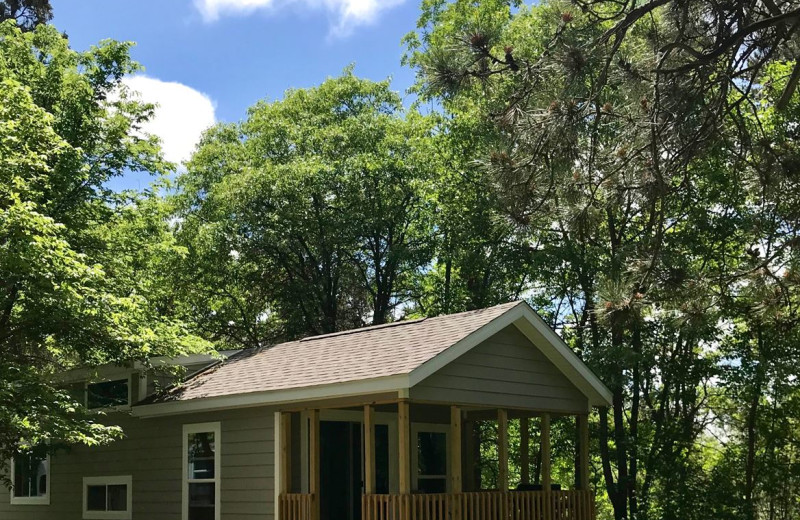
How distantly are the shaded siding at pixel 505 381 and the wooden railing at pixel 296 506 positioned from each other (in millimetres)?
2222

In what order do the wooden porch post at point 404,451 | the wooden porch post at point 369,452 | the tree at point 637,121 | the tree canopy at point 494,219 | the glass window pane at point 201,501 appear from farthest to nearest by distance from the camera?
the glass window pane at point 201,501
the wooden porch post at point 369,452
the wooden porch post at point 404,451
the tree canopy at point 494,219
the tree at point 637,121

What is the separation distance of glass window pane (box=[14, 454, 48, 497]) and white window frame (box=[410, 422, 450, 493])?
6664 millimetres

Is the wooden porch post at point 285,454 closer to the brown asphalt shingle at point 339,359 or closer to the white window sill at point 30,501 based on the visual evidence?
the brown asphalt shingle at point 339,359

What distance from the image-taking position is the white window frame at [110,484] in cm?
1371

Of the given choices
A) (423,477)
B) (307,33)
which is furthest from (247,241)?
(423,477)

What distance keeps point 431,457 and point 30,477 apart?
7.50m

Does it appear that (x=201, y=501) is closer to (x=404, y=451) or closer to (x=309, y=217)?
(x=404, y=451)

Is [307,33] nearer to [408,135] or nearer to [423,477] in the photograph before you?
[408,135]

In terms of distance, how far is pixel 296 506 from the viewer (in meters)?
11.2

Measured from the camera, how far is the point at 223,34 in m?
24.7

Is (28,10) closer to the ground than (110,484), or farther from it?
farther from it

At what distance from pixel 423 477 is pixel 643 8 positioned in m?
8.86

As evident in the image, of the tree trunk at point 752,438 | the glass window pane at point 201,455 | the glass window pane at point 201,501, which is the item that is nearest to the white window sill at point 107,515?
the glass window pane at point 201,501

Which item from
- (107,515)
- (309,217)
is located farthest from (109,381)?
(309,217)
